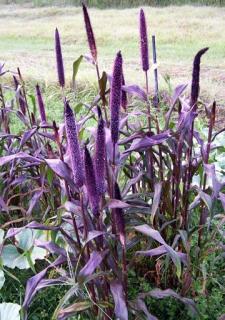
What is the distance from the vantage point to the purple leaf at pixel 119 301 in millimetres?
1169

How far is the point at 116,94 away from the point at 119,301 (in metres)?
0.46

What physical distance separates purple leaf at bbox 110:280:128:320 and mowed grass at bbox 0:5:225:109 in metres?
3.16

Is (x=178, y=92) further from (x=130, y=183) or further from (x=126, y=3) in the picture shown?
(x=126, y=3)

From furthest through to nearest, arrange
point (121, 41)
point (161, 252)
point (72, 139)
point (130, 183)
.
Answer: point (121, 41)
point (130, 183)
point (161, 252)
point (72, 139)

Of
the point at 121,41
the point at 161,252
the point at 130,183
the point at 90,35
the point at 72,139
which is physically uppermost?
the point at 90,35

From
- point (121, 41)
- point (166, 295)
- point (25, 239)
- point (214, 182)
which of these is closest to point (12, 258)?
point (25, 239)

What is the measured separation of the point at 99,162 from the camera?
1.04 m

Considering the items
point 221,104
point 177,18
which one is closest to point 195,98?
point 221,104

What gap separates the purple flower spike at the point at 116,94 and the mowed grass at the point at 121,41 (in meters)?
3.15

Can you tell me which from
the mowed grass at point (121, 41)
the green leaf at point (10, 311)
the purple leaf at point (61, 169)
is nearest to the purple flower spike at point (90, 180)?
the purple leaf at point (61, 169)

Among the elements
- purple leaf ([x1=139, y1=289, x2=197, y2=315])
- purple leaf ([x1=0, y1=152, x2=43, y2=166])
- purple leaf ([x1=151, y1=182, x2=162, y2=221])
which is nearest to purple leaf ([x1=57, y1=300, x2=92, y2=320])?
purple leaf ([x1=139, y1=289, x2=197, y2=315])

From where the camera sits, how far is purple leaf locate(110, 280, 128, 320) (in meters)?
1.17

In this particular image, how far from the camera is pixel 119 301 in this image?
3.89 ft

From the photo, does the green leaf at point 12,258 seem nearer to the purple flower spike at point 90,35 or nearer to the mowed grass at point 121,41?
the purple flower spike at point 90,35
